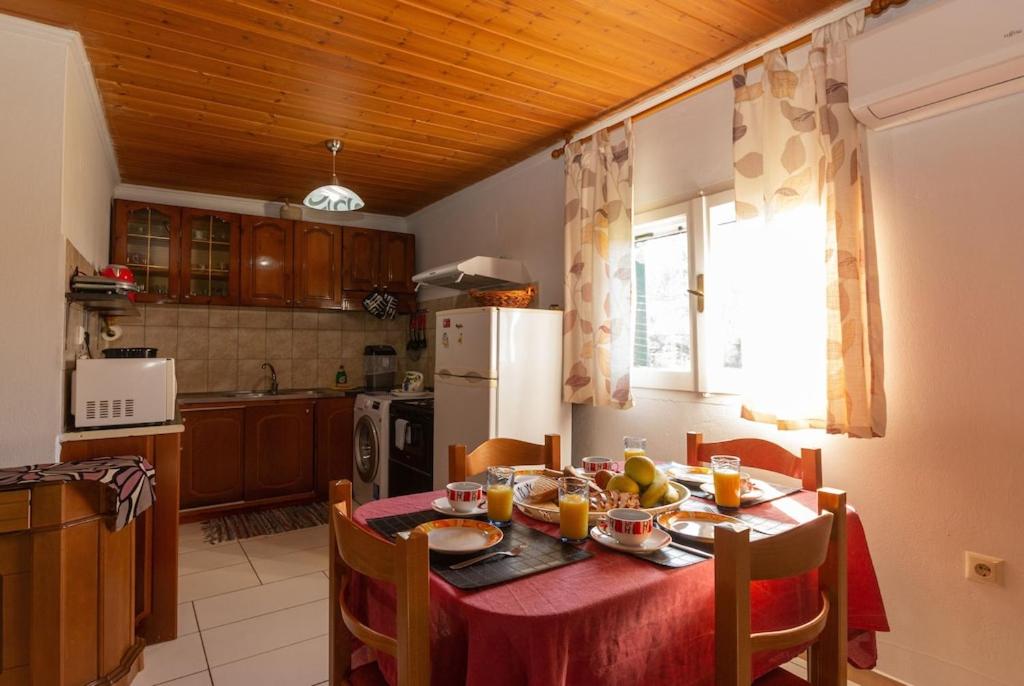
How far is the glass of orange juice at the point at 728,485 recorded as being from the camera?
1.47m

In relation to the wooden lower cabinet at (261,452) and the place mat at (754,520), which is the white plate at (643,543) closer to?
the place mat at (754,520)

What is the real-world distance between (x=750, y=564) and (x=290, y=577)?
258 centimetres

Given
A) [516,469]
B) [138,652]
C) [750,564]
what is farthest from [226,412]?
[750,564]

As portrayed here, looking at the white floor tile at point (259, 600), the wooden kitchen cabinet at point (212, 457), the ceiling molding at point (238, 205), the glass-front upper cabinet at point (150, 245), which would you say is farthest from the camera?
the ceiling molding at point (238, 205)

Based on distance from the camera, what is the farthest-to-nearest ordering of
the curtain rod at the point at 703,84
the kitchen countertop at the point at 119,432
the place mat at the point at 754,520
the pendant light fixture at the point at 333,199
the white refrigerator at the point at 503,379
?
the pendant light fixture at the point at 333,199, the white refrigerator at the point at 503,379, the kitchen countertop at the point at 119,432, the curtain rod at the point at 703,84, the place mat at the point at 754,520

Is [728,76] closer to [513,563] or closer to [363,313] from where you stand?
[513,563]

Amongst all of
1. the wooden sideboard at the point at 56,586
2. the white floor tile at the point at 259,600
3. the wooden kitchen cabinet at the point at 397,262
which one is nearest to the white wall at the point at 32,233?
the wooden sideboard at the point at 56,586

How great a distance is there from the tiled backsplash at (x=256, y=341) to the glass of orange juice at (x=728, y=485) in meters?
3.33

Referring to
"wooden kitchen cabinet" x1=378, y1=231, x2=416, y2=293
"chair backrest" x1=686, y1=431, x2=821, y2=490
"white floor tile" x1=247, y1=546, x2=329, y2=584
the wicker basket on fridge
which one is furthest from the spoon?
"wooden kitchen cabinet" x1=378, y1=231, x2=416, y2=293

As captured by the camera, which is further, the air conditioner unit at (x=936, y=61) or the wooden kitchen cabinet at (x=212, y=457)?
the wooden kitchen cabinet at (x=212, y=457)

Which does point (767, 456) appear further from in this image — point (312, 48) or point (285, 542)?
point (285, 542)

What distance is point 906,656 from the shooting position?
182cm

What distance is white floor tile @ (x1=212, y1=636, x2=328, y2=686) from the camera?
6.43ft

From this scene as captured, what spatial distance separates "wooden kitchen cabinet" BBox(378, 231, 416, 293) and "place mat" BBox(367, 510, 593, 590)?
3.62 m
